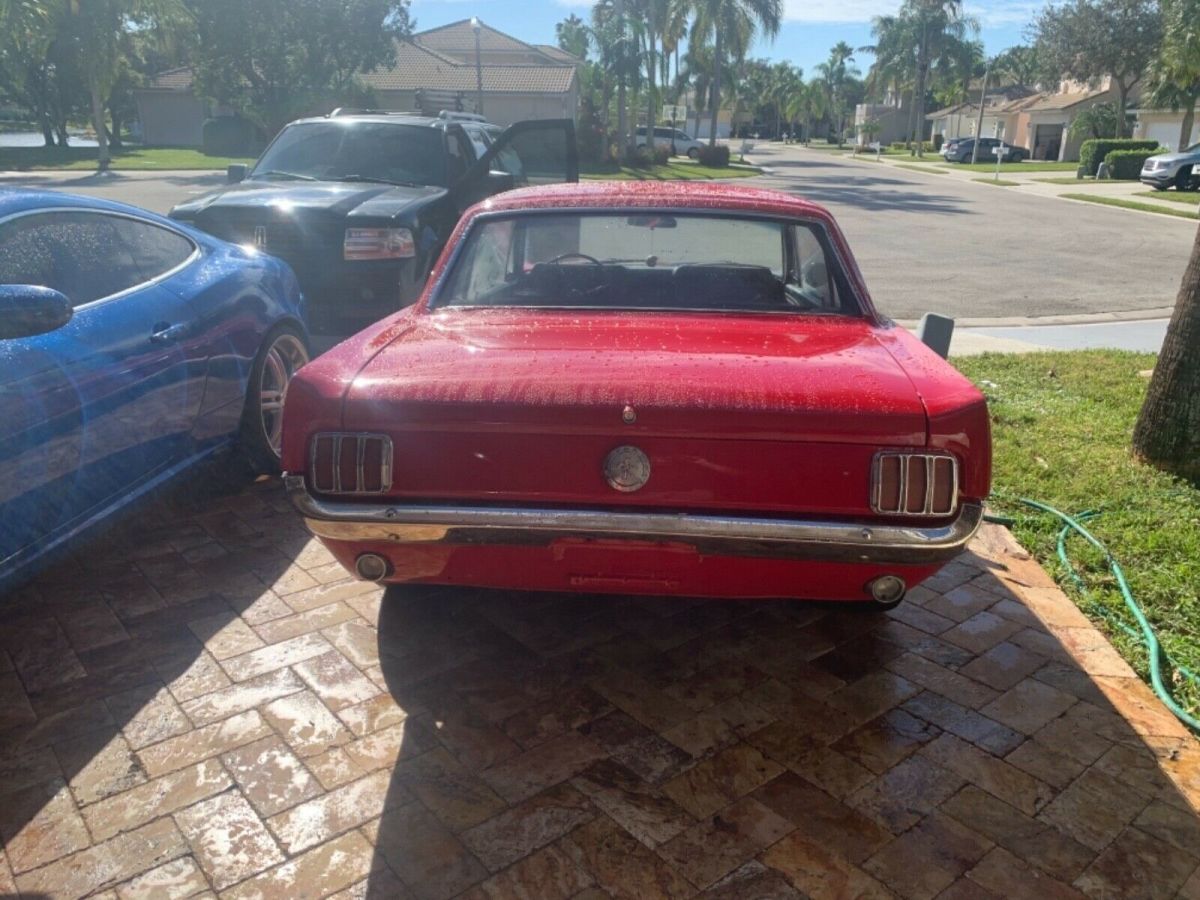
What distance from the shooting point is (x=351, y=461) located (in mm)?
2688

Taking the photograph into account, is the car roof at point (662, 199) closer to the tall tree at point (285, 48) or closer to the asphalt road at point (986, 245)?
the asphalt road at point (986, 245)

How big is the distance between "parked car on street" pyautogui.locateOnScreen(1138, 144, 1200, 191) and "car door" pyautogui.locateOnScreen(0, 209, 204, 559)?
105 ft

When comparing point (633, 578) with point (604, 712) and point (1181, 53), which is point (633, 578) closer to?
point (604, 712)

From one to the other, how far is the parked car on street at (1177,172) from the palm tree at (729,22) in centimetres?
1815

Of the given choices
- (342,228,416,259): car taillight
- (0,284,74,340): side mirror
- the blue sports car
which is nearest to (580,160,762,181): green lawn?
(342,228,416,259): car taillight

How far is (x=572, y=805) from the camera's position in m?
2.61

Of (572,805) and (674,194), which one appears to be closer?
(572,805)

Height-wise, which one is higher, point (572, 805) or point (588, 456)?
point (588, 456)

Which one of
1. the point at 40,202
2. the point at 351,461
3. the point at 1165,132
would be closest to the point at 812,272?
the point at 351,461

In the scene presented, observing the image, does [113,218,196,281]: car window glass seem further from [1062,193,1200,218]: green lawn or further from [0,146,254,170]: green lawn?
[0,146,254,170]: green lawn

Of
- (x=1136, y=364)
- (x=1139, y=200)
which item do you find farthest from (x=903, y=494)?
(x=1139, y=200)

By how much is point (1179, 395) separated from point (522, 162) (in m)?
6.77

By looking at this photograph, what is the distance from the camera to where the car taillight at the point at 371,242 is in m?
6.40

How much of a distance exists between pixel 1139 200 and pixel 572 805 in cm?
2846
